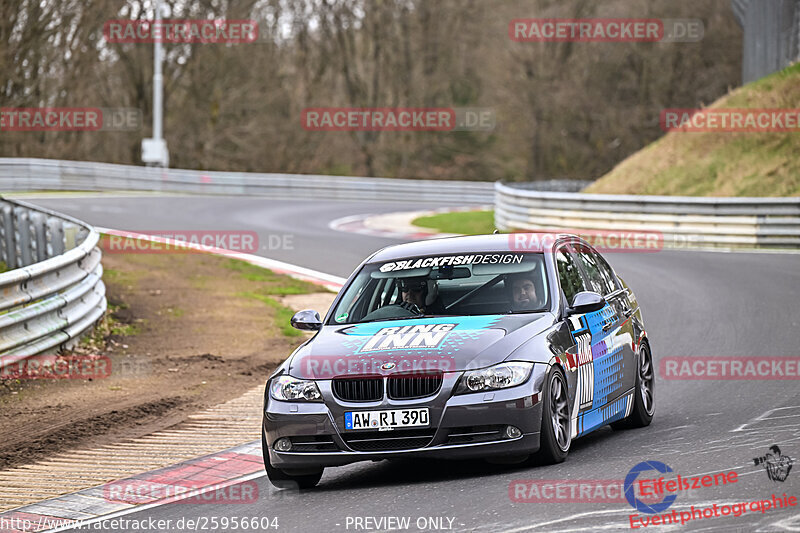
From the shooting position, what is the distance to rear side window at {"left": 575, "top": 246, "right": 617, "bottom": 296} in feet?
31.0

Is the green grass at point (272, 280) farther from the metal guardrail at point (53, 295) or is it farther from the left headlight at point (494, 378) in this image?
the left headlight at point (494, 378)

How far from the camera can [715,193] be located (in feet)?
95.7

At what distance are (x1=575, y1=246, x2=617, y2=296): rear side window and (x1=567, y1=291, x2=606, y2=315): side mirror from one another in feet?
2.96

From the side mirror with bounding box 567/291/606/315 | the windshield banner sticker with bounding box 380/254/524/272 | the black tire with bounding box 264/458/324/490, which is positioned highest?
the windshield banner sticker with bounding box 380/254/524/272

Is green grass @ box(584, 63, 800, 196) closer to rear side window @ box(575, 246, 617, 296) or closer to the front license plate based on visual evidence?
rear side window @ box(575, 246, 617, 296)

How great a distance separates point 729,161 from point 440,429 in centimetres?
2457

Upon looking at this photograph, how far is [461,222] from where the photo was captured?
31.7 m

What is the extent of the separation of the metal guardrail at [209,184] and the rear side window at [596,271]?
1185 inches

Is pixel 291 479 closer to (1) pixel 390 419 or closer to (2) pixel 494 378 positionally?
(1) pixel 390 419

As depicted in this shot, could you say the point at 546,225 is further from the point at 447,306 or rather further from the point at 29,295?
the point at 447,306

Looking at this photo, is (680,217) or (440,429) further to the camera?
(680,217)

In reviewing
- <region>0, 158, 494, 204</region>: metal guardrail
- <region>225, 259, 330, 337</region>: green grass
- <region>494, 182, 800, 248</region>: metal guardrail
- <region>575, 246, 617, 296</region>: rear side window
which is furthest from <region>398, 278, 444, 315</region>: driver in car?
<region>0, 158, 494, 204</region>: metal guardrail

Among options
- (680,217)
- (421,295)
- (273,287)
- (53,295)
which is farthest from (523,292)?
(680,217)

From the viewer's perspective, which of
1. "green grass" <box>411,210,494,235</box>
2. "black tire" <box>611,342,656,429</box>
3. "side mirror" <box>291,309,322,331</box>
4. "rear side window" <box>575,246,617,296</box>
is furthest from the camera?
"green grass" <box>411,210,494,235</box>
